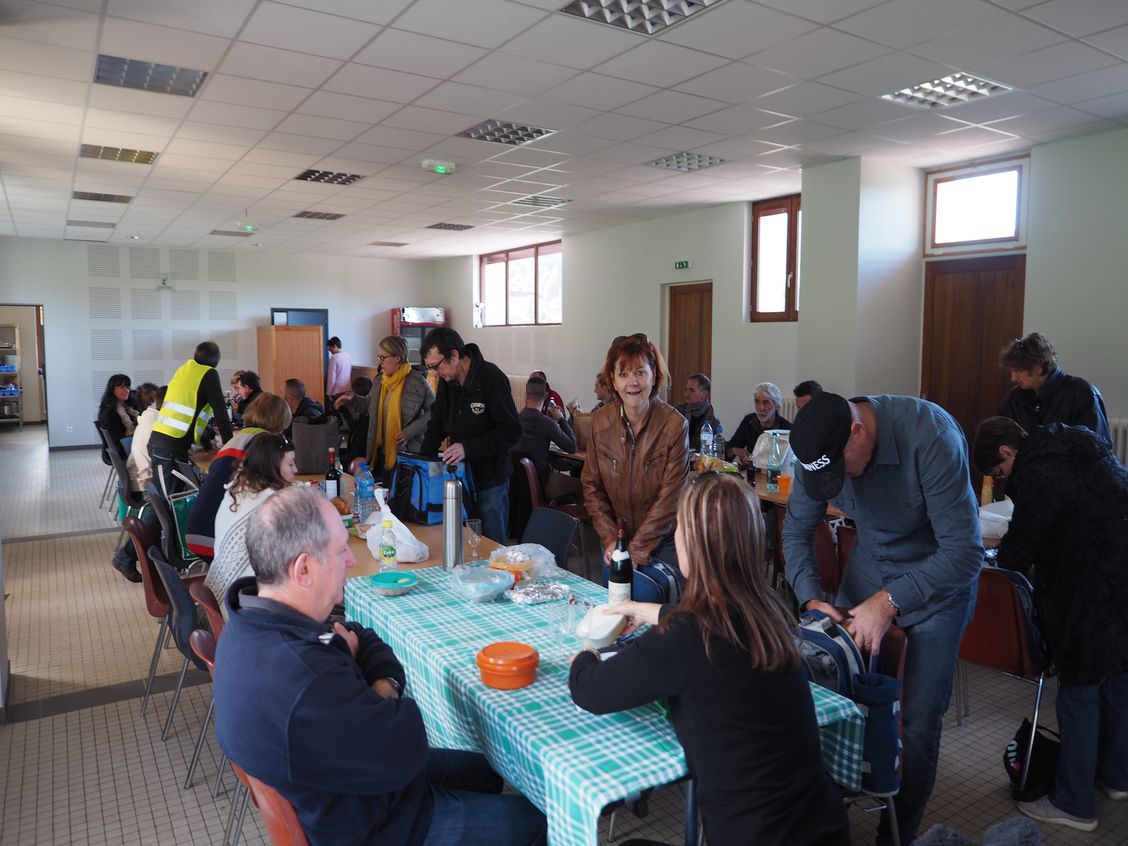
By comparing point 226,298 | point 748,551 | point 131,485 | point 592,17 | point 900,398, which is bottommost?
point 131,485

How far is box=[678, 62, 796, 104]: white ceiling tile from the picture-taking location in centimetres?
456

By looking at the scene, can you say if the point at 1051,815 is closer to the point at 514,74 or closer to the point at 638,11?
the point at 638,11

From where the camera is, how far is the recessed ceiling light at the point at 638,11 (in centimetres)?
376

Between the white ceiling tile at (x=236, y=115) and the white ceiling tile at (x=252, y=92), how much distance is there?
0.12 metres

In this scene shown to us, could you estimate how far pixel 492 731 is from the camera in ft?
5.76

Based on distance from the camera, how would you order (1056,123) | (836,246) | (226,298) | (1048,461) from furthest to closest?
(226,298) → (836,246) → (1056,123) → (1048,461)

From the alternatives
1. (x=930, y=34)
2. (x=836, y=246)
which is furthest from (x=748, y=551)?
(x=836, y=246)

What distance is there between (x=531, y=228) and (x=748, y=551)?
954 cm

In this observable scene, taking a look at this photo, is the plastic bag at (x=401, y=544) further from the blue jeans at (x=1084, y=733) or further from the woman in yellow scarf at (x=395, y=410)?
the blue jeans at (x=1084, y=733)

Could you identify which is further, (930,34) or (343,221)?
(343,221)

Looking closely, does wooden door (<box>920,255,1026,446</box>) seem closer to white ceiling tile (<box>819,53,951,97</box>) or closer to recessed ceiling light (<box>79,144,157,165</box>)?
white ceiling tile (<box>819,53,951,97</box>)

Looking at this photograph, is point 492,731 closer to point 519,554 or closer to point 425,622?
point 425,622

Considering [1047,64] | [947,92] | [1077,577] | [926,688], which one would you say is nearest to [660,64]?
[947,92]

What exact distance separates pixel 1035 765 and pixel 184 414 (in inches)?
205
